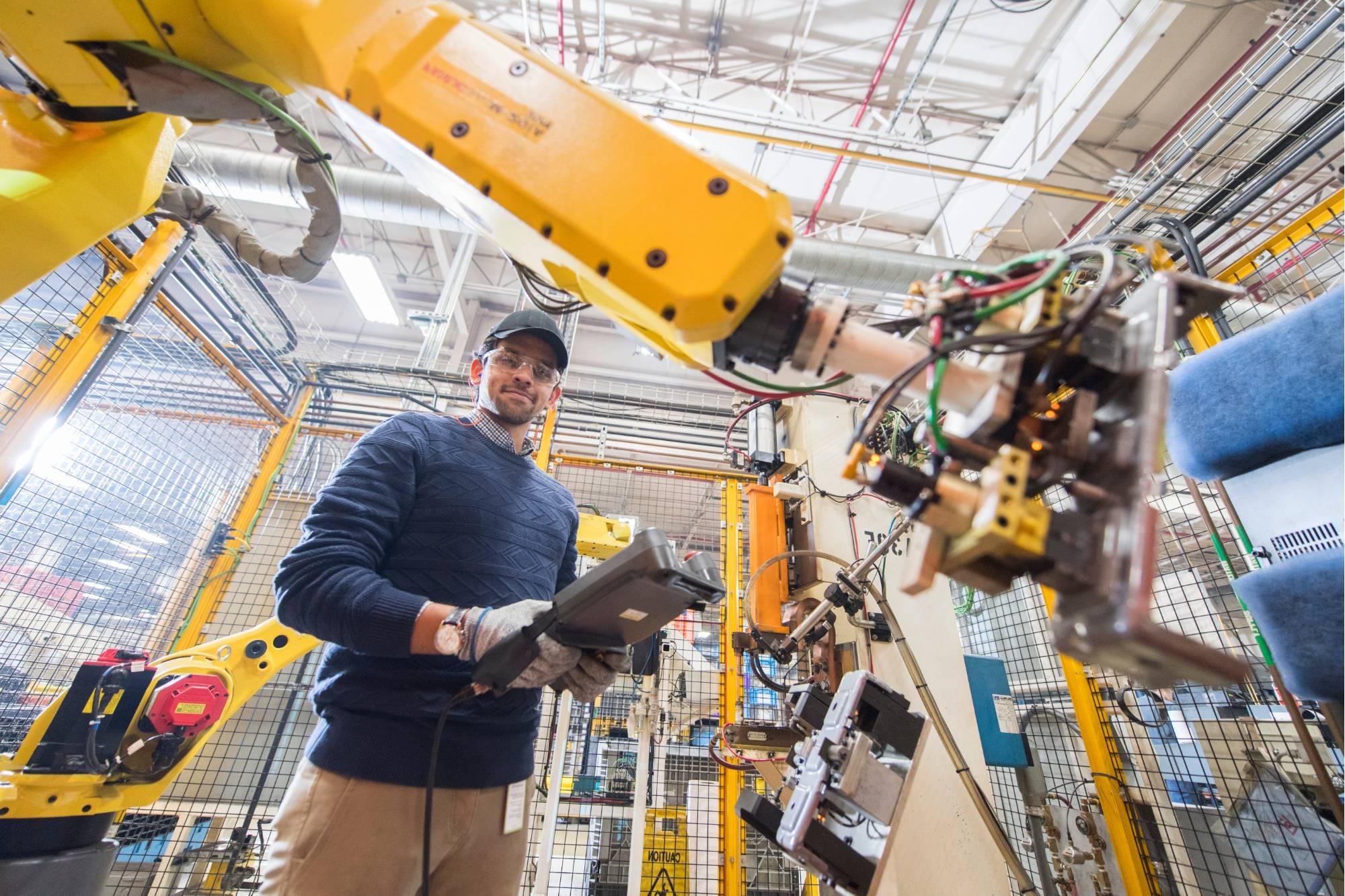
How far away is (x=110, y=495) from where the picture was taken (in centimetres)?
269

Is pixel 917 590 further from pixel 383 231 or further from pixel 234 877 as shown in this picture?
pixel 383 231

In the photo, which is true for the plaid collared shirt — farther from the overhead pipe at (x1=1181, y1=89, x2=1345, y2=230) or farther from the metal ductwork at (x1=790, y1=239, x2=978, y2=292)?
the metal ductwork at (x1=790, y1=239, x2=978, y2=292)

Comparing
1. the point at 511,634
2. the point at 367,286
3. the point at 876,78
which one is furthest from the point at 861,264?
the point at 367,286

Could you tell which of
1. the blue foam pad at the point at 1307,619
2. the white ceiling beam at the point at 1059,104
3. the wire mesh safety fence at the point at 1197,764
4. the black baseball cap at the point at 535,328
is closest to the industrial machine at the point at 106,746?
the black baseball cap at the point at 535,328

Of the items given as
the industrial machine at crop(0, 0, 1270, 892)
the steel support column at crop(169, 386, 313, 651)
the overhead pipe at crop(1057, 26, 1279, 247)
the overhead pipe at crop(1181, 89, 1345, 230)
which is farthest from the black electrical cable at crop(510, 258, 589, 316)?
the overhead pipe at crop(1057, 26, 1279, 247)

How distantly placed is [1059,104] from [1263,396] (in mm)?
4658

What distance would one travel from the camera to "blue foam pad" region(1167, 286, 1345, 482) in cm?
104

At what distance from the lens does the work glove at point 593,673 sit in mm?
1256

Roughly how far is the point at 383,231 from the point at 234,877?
7.22 m

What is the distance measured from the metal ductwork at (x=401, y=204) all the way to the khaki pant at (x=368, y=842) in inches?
175

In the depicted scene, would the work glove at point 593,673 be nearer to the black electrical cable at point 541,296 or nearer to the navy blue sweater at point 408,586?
the navy blue sweater at point 408,586

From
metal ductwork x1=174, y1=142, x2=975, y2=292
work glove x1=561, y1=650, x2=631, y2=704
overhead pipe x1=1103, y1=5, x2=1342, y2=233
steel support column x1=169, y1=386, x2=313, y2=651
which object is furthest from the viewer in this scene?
metal ductwork x1=174, y1=142, x2=975, y2=292

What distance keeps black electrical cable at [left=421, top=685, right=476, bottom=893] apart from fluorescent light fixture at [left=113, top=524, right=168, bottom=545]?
9.15ft

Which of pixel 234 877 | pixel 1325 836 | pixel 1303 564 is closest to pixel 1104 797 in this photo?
pixel 1325 836
